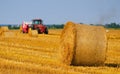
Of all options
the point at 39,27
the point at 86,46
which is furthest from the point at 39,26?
the point at 86,46

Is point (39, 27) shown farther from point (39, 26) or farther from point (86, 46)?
point (86, 46)

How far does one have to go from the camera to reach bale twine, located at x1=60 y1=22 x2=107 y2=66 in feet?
41.2

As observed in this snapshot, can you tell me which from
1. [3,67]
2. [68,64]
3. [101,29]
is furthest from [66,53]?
[3,67]

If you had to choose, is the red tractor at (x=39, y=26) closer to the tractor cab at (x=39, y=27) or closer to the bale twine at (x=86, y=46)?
the tractor cab at (x=39, y=27)

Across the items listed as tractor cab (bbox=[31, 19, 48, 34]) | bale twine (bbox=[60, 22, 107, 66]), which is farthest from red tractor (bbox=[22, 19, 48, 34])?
bale twine (bbox=[60, 22, 107, 66])

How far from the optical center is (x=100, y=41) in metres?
12.8

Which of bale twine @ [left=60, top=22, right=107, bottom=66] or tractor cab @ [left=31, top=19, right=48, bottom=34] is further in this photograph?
tractor cab @ [left=31, top=19, right=48, bottom=34]

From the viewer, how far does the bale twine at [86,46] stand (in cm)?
1255

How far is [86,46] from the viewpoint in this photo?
12.7 meters

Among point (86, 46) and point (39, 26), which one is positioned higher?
point (86, 46)

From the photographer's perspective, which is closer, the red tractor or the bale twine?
the bale twine

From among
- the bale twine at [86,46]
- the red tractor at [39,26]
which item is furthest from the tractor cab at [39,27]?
the bale twine at [86,46]

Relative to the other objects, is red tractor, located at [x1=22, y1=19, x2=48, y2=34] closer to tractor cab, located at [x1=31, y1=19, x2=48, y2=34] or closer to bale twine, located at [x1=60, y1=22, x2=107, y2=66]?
tractor cab, located at [x1=31, y1=19, x2=48, y2=34]

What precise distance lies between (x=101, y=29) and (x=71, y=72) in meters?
2.55
